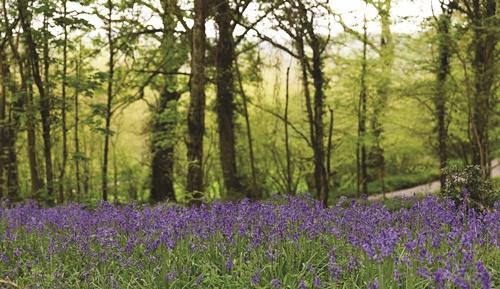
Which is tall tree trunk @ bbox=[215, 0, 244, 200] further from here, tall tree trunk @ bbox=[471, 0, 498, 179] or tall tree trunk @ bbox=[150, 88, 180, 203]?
tall tree trunk @ bbox=[471, 0, 498, 179]

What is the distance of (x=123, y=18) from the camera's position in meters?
16.3

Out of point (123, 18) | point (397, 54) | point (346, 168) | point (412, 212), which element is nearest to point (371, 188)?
point (346, 168)

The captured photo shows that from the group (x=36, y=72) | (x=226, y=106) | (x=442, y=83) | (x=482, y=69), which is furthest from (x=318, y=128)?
(x=36, y=72)

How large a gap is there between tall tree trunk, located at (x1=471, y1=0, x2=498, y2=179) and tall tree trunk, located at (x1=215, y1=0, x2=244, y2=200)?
265 inches

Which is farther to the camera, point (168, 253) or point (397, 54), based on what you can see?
point (397, 54)

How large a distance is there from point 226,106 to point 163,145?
3.31m

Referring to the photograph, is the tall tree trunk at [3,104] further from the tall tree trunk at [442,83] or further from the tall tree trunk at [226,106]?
the tall tree trunk at [442,83]

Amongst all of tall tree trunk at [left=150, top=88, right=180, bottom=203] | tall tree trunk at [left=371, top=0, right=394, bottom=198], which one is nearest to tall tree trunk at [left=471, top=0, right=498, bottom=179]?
tall tree trunk at [left=371, top=0, right=394, bottom=198]

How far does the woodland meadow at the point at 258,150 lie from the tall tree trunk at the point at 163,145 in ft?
0.34

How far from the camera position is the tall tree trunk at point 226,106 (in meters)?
16.8

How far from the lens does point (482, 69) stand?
14.0 metres

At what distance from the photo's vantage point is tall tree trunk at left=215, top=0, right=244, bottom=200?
16.8 metres

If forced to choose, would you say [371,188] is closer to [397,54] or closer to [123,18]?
[397,54]

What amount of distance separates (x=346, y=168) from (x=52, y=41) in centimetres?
1635
